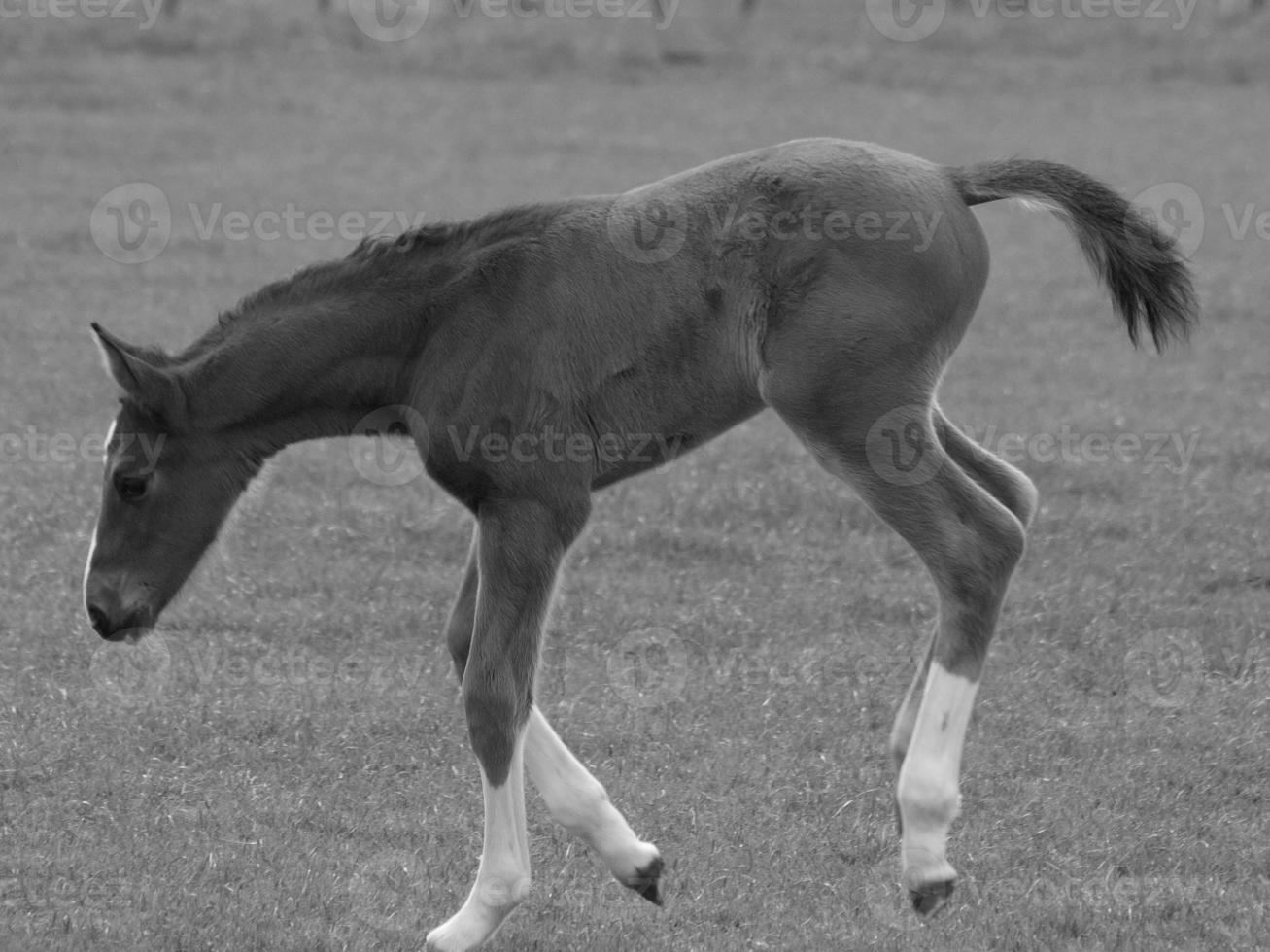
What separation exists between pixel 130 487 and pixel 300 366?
1.73 ft

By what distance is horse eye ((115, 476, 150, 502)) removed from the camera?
14.5ft

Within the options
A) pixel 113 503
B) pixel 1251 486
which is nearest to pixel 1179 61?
pixel 1251 486

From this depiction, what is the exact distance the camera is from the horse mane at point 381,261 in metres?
4.56

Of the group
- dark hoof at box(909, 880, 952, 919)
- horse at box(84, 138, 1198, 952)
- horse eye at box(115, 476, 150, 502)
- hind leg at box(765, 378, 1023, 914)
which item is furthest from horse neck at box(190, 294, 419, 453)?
dark hoof at box(909, 880, 952, 919)

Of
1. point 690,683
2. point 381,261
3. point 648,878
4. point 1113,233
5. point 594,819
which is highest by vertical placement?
point 1113,233

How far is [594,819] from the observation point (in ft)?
13.8

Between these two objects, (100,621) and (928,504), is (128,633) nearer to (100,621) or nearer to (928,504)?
(100,621)

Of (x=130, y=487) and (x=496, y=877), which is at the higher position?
(x=130, y=487)

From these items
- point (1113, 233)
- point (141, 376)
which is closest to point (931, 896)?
point (1113, 233)

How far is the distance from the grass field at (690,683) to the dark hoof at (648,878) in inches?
5.7

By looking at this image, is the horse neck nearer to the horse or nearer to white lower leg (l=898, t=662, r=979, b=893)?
the horse

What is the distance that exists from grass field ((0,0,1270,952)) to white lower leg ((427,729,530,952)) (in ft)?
0.74

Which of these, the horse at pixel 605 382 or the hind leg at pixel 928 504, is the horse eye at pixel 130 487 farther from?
the hind leg at pixel 928 504

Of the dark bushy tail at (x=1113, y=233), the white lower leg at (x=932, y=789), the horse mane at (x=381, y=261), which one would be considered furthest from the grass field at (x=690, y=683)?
the dark bushy tail at (x=1113, y=233)
